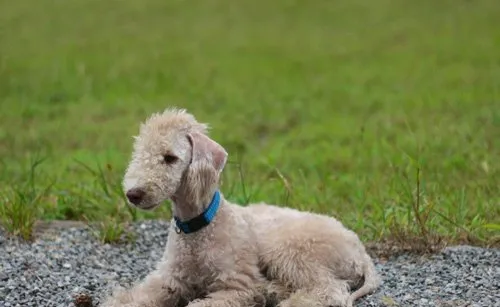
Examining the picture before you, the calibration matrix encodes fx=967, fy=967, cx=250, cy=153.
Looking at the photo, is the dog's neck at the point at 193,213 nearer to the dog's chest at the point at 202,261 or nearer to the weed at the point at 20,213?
the dog's chest at the point at 202,261

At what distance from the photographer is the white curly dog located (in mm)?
4836

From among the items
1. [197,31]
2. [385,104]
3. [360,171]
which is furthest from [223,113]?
[197,31]

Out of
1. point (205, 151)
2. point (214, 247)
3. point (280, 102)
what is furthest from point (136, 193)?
point (280, 102)

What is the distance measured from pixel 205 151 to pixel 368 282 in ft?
4.00

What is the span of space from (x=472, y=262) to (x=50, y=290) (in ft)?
8.38

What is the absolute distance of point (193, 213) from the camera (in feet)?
16.7

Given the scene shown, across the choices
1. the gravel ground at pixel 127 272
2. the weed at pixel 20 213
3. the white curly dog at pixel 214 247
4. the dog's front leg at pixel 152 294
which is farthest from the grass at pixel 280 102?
the dog's front leg at pixel 152 294

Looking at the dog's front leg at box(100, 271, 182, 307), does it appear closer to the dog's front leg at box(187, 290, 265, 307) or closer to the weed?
the dog's front leg at box(187, 290, 265, 307)

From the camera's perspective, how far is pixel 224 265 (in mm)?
5039

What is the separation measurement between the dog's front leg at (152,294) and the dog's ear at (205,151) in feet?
2.22

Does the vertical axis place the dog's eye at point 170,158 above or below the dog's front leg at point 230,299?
above

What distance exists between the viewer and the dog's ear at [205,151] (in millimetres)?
4898

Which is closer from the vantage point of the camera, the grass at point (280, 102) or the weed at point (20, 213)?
the weed at point (20, 213)

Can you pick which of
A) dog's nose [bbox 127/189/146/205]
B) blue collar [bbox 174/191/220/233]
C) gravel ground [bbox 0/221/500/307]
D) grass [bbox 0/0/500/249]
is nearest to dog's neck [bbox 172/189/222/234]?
blue collar [bbox 174/191/220/233]
